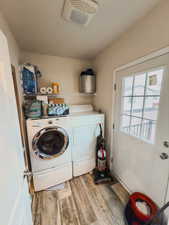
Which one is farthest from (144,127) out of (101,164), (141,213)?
(101,164)

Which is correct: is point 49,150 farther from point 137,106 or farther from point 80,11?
point 80,11

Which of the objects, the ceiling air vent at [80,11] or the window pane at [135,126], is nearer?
the ceiling air vent at [80,11]

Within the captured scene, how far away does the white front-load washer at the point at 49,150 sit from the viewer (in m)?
1.52

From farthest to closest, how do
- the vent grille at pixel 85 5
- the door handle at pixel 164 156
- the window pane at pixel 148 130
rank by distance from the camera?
the window pane at pixel 148 130 → the door handle at pixel 164 156 → the vent grille at pixel 85 5

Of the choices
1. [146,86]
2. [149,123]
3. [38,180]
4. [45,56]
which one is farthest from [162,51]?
[38,180]

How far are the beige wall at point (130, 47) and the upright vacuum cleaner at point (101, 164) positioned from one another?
0.23 m

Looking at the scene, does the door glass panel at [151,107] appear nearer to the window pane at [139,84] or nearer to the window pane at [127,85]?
the window pane at [139,84]

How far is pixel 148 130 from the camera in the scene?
1.29 m

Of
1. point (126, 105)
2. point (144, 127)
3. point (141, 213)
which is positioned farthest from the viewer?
point (126, 105)

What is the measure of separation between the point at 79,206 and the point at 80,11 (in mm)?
2441

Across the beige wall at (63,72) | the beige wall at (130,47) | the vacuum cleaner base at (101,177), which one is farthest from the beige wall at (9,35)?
the vacuum cleaner base at (101,177)

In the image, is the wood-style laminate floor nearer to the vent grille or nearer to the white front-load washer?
the white front-load washer

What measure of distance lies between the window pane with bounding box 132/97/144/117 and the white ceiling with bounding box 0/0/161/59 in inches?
37.7

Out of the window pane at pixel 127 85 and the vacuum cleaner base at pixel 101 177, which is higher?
the window pane at pixel 127 85
